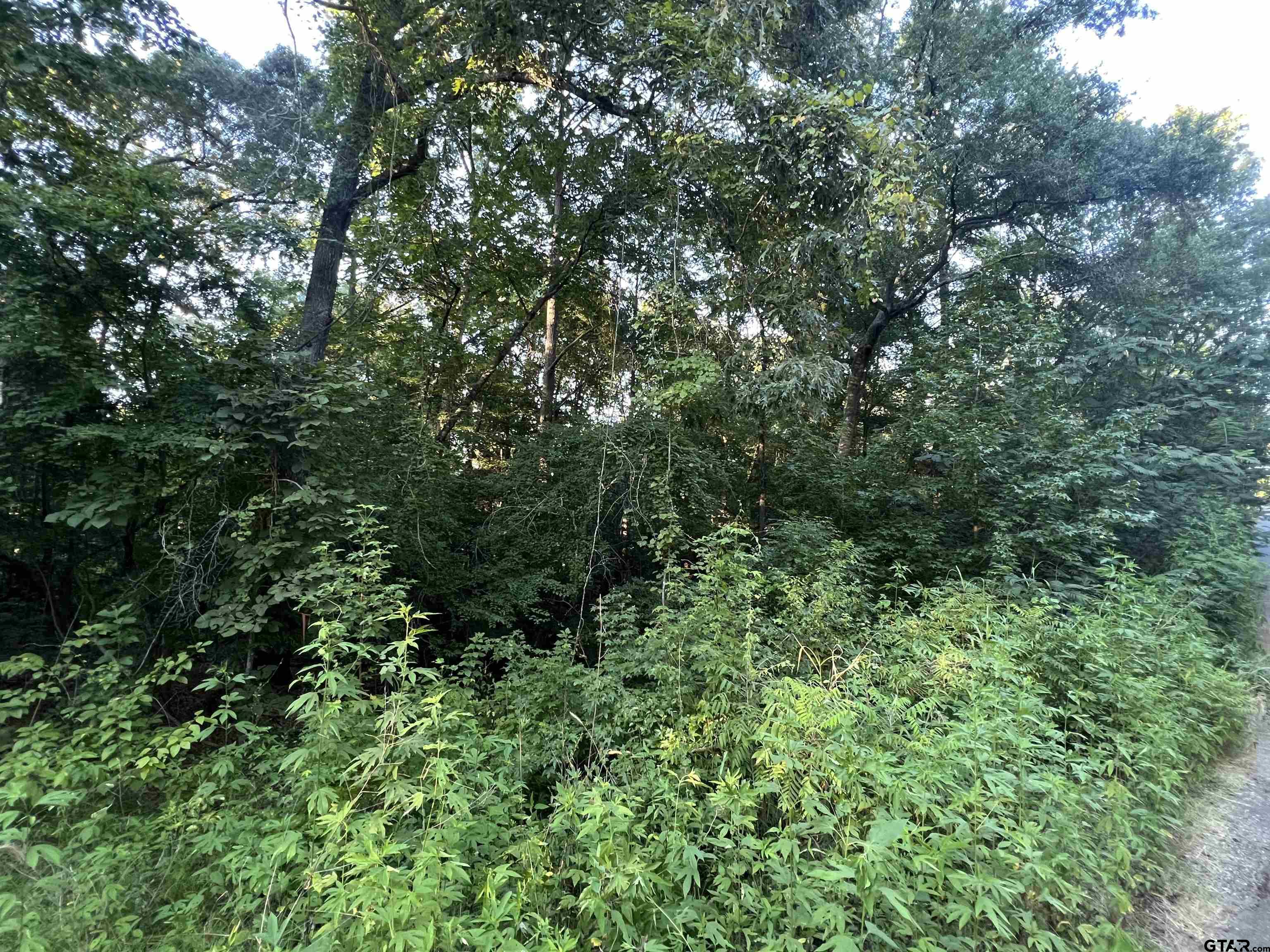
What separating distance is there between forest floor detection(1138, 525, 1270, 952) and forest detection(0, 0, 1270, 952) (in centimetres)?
12

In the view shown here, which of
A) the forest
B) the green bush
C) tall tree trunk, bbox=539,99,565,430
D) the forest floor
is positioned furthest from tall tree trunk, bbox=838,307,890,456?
the forest floor

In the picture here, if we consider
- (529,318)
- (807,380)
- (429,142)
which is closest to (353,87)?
(429,142)

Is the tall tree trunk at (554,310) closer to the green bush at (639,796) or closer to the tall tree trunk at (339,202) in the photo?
the tall tree trunk at (339,202)

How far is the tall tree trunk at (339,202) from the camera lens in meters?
6.23

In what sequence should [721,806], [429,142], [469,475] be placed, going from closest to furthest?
[721,806]
[429,142]
[469,475]

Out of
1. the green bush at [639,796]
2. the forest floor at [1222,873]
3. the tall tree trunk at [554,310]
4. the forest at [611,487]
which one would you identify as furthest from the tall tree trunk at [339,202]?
the forest floor at [1222,873]

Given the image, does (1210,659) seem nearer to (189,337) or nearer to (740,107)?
(740,107)

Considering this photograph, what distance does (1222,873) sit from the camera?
8.69ft

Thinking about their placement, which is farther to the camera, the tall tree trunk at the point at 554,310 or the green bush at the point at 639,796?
the tall tree trunk at the point at 554,310

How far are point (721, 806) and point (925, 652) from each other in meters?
1.96

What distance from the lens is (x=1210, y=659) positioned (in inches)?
173

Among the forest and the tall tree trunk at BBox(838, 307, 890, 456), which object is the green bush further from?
the tall tree trunk at BBox(838, 307, 890, 456)

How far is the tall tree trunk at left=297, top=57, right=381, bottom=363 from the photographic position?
623 centimetres

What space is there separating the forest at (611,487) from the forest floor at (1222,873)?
0.40 feet
